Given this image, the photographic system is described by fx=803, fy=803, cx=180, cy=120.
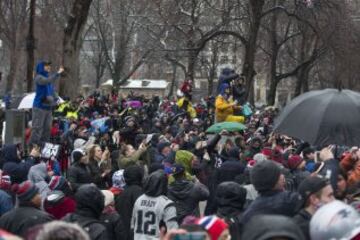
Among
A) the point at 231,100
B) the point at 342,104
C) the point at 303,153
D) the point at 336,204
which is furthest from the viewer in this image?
the point at 231,100

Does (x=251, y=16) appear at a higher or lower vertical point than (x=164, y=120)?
higher

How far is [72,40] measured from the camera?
2341cm

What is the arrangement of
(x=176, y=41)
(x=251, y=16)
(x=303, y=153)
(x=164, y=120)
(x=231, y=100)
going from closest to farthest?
(x=303, y=153) < (x=231, y=100) < (x=164, y=120) < (x=251, y=16) < (x=176, y=41)

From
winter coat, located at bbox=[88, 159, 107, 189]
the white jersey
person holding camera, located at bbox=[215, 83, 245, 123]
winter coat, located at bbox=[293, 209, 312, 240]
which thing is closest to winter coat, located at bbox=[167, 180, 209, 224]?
the white jersey

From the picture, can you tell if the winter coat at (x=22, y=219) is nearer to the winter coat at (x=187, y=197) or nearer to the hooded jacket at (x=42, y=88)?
the winter coat at (x=187, y=197)

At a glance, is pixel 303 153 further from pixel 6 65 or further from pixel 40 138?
pixel 6 65

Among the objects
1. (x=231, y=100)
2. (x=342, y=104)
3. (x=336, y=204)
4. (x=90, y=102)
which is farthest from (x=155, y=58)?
Result: (x=336, y=204)

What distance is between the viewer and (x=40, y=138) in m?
16.2

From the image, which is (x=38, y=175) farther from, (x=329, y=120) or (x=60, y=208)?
(x=329, y=120)

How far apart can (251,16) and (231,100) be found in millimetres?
16414

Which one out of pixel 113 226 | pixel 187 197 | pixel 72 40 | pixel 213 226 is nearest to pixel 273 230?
pixel 213 226

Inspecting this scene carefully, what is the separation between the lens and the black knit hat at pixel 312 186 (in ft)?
18.1

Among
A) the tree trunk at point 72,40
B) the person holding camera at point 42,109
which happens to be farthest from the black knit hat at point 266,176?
the tree trunk at point 72,40

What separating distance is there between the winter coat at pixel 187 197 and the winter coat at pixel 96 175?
2268 mm
